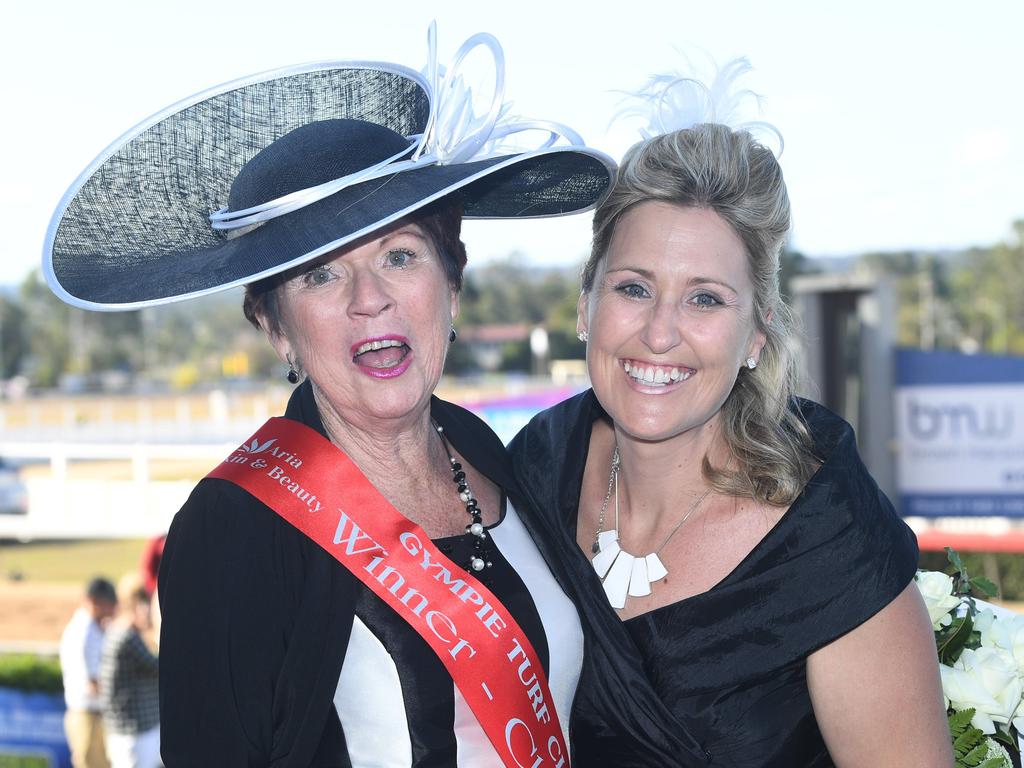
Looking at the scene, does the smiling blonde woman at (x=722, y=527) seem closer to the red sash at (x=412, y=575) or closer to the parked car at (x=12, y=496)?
the red sash at (x=412, y=575)

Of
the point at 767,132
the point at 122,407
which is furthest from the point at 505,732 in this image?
the point at 122,407

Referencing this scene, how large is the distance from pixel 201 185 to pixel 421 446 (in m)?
0.63

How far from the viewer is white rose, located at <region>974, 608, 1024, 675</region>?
2.17m

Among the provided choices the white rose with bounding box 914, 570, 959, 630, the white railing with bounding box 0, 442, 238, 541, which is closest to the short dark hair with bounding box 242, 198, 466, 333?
the white rose with bounding box 914, 570, 959, 630

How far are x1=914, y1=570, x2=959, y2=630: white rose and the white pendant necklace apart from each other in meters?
0.48

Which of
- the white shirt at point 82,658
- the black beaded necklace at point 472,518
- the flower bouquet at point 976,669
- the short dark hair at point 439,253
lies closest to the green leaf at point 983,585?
the flower bouquet at point 976,669

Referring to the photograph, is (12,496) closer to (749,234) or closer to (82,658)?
(82,658)

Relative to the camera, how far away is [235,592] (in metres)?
1.63

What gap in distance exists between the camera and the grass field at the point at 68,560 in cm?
1711

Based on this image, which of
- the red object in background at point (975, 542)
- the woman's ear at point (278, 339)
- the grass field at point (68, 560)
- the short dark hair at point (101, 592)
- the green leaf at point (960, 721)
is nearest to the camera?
the woman's ear at point (278, 339)

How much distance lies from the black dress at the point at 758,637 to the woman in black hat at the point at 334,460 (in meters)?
0.12

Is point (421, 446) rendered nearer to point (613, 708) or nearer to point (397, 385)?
point (397, 385)

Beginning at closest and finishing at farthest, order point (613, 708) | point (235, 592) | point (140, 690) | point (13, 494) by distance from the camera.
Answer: point (235, 592), point (613, 708), point (140, 690), point (13, 494)

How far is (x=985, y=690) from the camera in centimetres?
205
